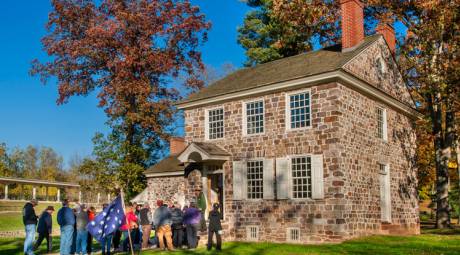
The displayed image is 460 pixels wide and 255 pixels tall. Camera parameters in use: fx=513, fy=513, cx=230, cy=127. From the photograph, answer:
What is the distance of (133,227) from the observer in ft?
57.4

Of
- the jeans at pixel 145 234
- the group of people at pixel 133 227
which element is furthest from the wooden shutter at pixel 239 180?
the jeans at pixel 145 234

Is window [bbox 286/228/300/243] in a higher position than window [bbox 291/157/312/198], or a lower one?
lower

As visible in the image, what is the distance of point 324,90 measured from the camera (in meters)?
19.1

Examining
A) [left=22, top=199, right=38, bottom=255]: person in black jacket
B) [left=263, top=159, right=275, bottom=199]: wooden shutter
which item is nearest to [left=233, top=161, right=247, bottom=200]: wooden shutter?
[left=263, top=159, right=275, bottom=199]: wooden shutter

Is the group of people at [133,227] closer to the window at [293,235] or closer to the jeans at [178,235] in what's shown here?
the jeans at [178,235]

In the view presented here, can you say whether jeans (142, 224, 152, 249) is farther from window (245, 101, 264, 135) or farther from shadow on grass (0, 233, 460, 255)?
window (245, 101, 264, 135)

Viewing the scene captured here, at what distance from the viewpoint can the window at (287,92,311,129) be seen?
64.5 feet

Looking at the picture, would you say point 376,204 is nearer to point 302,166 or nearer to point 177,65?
point 302,166

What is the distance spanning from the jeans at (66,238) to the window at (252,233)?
744cm

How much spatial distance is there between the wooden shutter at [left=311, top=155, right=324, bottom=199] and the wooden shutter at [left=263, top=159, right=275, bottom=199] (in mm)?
1943

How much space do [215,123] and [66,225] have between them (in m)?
8.82

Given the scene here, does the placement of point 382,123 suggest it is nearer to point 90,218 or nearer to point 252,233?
point 252,233

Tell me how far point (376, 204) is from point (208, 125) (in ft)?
26.3

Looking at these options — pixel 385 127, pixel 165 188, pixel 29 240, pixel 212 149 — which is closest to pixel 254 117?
pixel 212 149
